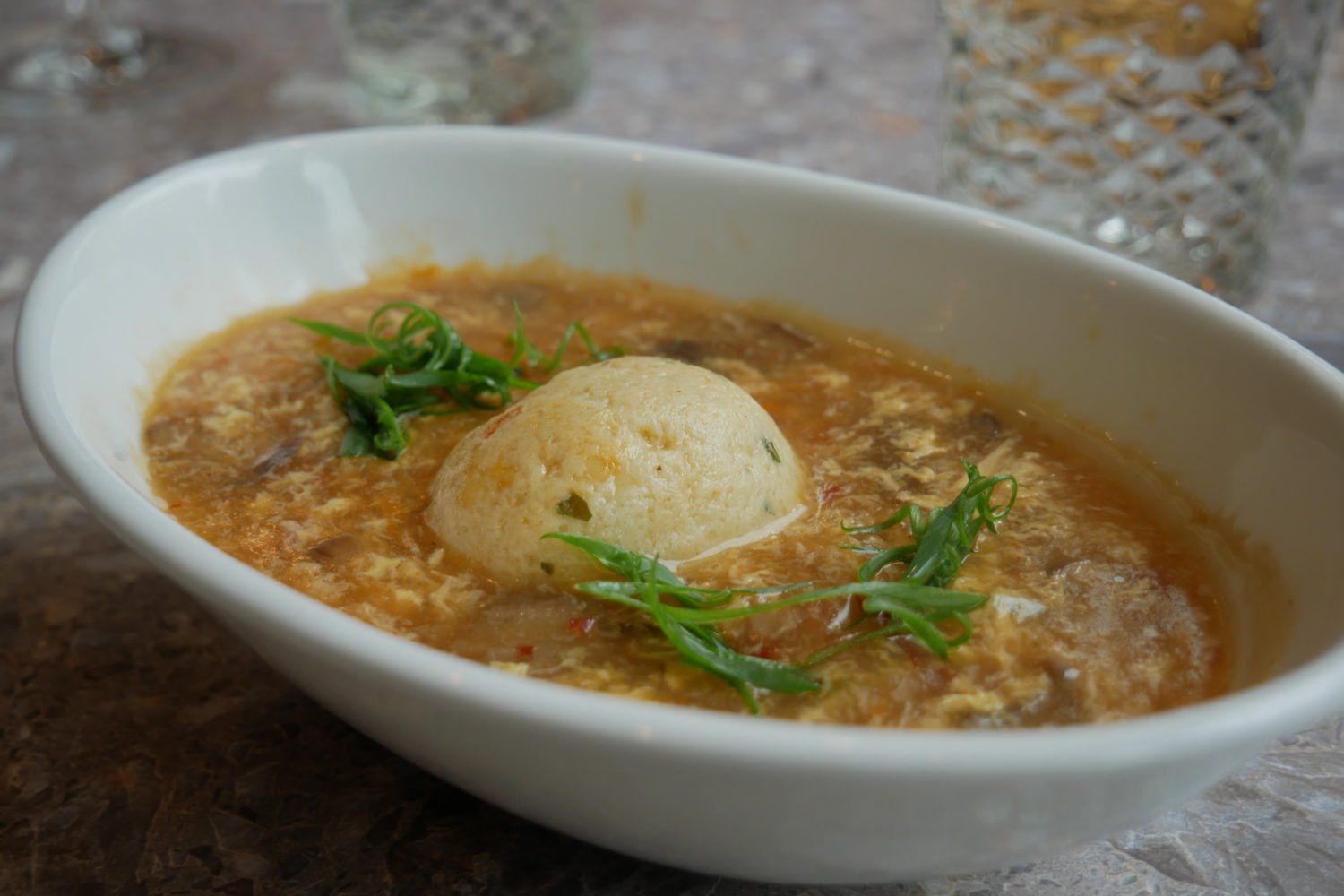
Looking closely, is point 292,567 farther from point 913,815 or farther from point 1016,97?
point 1016,97

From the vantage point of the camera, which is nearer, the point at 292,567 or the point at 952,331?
the point at 292,567

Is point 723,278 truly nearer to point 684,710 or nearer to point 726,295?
point 726,295

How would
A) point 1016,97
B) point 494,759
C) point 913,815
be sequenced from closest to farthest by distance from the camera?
1. point 913,815
2. point 494,759
3. point 1016,97

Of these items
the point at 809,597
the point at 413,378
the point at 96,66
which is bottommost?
the point at 96,66

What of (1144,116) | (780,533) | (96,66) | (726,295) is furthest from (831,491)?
(96,66)

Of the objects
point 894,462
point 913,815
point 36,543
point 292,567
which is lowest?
point 36,543

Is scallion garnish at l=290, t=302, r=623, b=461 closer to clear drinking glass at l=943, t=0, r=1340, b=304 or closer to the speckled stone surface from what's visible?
the speckled stone surface

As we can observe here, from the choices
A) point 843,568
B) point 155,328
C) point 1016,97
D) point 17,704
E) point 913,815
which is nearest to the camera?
point 913,815

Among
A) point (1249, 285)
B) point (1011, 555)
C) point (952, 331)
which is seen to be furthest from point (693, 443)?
point (1249, 285)

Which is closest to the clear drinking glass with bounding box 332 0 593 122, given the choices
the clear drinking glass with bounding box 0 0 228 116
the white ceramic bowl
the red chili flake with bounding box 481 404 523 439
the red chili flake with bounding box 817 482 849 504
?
the clear drinking glass with bounding box 0 0 228 116
